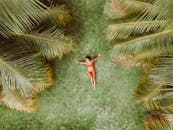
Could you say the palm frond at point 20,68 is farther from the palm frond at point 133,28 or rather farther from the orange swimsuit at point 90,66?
the palm frond at point 133,28

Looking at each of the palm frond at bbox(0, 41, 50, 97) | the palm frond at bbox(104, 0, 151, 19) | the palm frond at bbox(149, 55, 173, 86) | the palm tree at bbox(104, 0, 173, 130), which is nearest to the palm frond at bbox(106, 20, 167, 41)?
the palm tree at bbox(104, 0, 173, 130)

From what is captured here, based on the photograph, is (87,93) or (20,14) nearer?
(20,14)

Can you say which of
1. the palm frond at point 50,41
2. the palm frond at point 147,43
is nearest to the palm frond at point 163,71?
the palm frond at point 147,43

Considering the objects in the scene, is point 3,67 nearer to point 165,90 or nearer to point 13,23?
point 13,23

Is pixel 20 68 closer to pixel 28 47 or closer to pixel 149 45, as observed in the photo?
pixel 28 47

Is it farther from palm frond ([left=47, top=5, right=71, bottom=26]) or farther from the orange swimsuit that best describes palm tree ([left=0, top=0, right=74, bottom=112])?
the orange swimsuit

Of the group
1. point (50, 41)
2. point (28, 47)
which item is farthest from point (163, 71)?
A: point (28, 47)

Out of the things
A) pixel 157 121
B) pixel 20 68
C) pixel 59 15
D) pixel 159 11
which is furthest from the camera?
pixel 157 121
